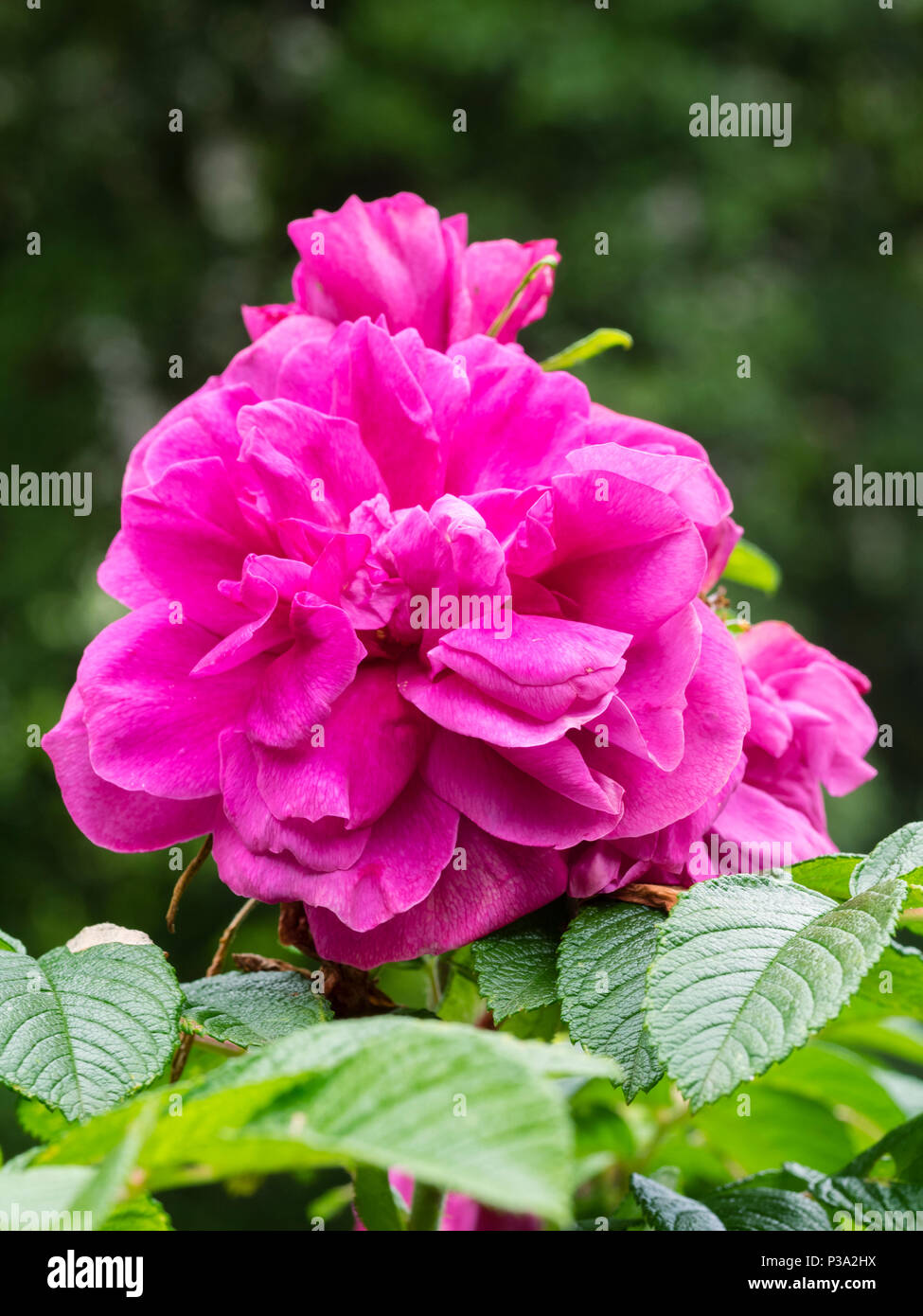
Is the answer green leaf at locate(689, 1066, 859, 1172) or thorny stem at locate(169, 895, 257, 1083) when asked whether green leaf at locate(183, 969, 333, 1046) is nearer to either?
thorny stem at locate(169, 895, 257, 1083)

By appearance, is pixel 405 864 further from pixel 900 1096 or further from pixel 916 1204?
pixel 900 1096

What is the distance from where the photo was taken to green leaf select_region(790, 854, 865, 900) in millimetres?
368

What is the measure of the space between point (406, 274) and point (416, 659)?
150mm

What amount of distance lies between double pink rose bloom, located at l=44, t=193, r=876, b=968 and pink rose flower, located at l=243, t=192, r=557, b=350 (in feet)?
0.15

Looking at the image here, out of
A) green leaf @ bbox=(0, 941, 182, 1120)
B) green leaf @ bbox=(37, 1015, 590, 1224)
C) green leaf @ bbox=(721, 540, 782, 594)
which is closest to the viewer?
green leaf @ bbox=(37, 1015, 590, 1224)

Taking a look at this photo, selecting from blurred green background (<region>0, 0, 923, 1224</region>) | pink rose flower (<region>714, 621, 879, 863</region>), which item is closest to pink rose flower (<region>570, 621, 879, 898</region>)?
pink rose flower (<region>714, 621, 879, 863</region>)

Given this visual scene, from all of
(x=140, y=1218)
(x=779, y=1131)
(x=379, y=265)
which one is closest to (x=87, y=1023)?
(x=140, y=1218)

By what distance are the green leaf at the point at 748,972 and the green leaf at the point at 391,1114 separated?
6 cm

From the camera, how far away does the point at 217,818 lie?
375 mm

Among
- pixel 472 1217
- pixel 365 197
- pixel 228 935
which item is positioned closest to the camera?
pixel 228 935

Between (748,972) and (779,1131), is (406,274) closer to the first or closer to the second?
(748,972)

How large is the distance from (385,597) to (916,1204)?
24 cm

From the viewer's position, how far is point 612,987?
1.08 ft

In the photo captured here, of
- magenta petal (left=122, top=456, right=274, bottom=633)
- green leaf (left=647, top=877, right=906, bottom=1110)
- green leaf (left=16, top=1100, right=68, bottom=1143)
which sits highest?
magenta petal (left=122, top=456, right=274, bottom=633)
